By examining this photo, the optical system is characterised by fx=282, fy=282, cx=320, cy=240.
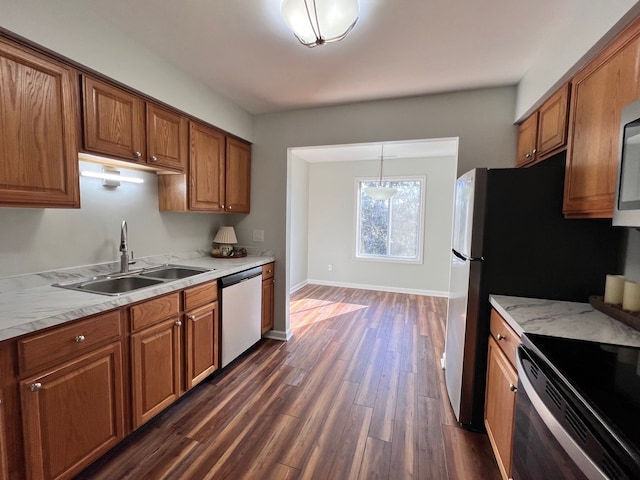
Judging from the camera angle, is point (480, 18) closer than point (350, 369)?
Yes

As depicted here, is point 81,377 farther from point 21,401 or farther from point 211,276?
point 211,276

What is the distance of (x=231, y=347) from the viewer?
2.51m

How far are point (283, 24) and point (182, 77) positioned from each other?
1.06m

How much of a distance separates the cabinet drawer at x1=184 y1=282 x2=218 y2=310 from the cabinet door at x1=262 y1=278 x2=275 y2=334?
0.76m

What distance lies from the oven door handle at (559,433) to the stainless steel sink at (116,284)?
2162mm

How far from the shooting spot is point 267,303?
10.1ft

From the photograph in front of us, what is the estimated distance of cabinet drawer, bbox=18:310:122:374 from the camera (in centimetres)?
117

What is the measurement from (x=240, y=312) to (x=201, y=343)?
0.48 m

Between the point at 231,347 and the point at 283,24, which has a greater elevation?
the point at 283,24

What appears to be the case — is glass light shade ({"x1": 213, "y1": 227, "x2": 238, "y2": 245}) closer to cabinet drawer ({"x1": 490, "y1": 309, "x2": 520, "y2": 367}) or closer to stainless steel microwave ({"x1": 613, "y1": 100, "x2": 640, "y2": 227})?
cabinet drawer ({"x1": 490, "y1": 309, "x2": 520, "y2": 367})

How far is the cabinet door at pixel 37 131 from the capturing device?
4.33 feet

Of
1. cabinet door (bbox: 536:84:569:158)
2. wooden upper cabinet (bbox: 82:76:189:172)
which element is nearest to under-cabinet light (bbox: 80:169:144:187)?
wooden upper cabinet (bbox: 82:76:189:172)

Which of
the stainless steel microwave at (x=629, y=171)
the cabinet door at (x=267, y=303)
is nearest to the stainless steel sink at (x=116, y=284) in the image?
the cabinet door at (x=267, y=303)

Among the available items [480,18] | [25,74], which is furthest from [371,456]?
[25,74]
